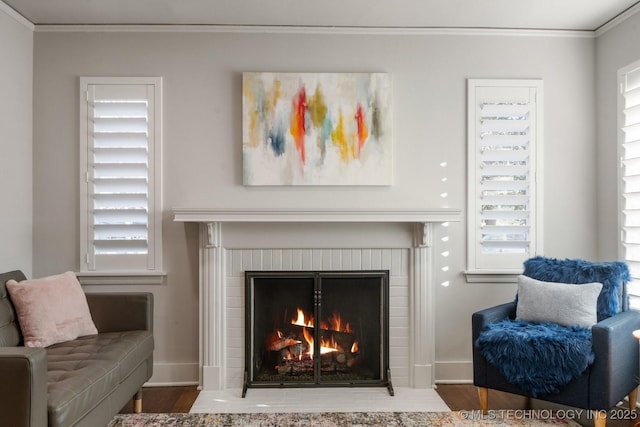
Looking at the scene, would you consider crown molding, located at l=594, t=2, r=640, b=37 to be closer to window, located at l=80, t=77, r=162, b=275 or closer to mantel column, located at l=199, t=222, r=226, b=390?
mantel column, located at l=199, t=222, r=226, b=390

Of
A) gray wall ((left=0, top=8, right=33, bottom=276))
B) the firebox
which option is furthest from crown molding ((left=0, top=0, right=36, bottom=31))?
the firebox

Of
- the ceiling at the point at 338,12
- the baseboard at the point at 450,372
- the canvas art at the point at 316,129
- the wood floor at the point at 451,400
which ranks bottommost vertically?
the wood floor at the point at 451,400

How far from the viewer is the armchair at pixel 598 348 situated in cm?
269

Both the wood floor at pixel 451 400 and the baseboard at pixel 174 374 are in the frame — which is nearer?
the wood floor at pixel 451 400

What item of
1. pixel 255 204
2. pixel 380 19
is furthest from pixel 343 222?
pixel 380 19

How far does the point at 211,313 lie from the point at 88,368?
122 cm

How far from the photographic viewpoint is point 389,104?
144 inches

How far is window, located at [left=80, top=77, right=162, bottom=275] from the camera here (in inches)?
143

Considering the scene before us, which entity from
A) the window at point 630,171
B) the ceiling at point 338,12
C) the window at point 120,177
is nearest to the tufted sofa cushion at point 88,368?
the window at point 120,177

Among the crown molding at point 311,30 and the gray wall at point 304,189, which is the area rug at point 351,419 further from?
the crown molding at point 311,30

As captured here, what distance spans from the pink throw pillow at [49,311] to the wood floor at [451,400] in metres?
0.65

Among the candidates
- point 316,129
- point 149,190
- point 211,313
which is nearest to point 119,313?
point 211,313

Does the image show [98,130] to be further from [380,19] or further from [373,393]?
[373,393]

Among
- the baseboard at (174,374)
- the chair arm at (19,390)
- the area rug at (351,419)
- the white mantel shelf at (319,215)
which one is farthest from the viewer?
the baseboard at (174,374)
